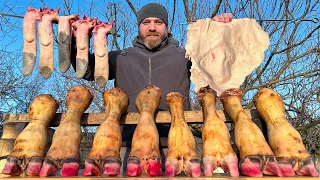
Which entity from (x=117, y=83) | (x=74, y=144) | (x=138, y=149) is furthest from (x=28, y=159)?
(x=117, y=83)

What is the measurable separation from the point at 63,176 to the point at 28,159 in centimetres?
25

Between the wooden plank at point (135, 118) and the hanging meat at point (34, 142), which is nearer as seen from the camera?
the hanging meat at point (34, 142)

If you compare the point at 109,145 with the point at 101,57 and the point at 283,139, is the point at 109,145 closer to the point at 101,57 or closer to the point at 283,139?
the point at 283,139

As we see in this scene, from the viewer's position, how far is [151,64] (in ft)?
10.1

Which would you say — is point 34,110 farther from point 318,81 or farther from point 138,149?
point 318,81

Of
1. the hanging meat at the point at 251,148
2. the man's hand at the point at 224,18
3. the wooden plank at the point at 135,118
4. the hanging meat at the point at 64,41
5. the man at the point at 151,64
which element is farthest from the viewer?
the man at the point at 151,64

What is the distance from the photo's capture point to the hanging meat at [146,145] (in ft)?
4.46

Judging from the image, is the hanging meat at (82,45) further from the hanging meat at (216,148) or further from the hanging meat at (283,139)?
the hanging meat at (283,139)

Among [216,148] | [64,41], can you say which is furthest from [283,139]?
[64,41]

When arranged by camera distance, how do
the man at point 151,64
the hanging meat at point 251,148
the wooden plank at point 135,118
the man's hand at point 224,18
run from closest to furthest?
the hanging meat at point 251,148 < the wooden plank at point 135,118 < the man's hand at point 224,18 < the man at point 151,64

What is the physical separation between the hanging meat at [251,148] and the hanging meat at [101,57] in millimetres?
1182

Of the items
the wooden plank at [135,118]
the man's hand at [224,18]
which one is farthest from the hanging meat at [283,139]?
the man's hand at [224,18]

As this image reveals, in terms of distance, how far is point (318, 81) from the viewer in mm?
7590

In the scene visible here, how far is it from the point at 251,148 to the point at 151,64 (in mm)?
1810
